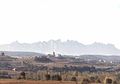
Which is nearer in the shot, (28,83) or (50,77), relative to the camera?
(28,83)

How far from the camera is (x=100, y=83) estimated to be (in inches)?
4555

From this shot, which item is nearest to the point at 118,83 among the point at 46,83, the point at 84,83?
the point at 84,83

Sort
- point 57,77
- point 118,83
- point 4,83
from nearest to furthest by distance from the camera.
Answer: point 4,83 → point 118,83 → point 57,77

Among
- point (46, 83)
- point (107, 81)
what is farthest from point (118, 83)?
point (46, 83)

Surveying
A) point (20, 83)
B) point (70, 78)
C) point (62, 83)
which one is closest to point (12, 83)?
point (20, 83)

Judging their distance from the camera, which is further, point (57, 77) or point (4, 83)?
point (57, 77)

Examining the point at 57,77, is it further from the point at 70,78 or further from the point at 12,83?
the point at 12,83

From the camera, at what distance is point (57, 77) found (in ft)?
441

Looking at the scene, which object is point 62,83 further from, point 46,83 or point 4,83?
point 4,83

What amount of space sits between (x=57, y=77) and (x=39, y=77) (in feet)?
22.0

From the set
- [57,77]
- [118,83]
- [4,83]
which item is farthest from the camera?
[57,77]

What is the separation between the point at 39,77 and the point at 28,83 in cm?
3042

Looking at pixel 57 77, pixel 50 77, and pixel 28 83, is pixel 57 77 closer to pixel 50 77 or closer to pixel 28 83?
pixel 50 77

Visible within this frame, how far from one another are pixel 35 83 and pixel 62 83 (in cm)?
690
